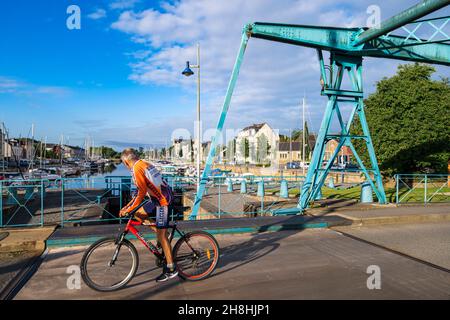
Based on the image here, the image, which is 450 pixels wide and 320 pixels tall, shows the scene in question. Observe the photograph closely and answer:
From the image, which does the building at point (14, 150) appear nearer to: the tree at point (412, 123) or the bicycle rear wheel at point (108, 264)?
the tree at point (412, 123)

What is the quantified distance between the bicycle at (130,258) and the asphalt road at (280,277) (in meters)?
0.16

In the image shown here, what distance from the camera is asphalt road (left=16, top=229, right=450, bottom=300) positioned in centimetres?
471

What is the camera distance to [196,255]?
5.32m

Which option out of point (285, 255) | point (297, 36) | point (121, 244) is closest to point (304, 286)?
point (285, 255)

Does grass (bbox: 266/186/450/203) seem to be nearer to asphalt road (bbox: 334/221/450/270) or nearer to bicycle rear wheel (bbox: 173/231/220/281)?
asphalt road (bbox: 334/221/450/270)

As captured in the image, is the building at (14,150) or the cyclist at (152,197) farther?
the building at (14,150)

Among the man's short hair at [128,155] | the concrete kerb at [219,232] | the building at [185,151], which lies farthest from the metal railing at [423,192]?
the building at [185,151]

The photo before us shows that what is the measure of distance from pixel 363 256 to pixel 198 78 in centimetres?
1545

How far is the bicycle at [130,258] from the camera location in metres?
4.76

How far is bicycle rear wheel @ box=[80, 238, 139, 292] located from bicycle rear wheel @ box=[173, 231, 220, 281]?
694 millimetres

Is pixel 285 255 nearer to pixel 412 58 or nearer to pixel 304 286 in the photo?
pixel 304 286

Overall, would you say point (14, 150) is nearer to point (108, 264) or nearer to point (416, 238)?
point (108, 264)

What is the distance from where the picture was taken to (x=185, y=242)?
5277mm

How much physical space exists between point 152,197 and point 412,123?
23099 millimetres
